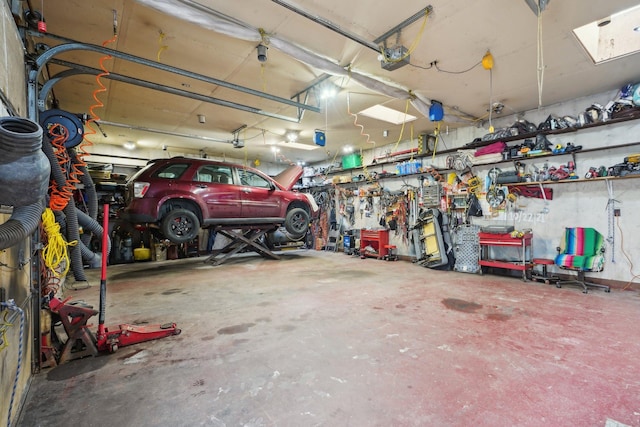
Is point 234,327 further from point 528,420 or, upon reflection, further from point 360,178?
point 360,178

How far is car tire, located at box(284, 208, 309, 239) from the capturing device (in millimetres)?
6559

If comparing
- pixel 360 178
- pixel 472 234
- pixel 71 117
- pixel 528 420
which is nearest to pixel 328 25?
pixel 71 117

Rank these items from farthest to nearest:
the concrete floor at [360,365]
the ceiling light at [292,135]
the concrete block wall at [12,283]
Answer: the ceiling light at [292,135]
the concrete floor at [360,365]
the concrete block wall at [12,283]

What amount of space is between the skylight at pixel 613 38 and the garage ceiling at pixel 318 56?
14 cm

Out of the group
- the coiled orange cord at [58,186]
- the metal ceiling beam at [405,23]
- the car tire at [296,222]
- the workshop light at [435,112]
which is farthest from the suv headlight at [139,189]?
the workshop light at [435,112]

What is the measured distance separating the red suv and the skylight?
536 cm

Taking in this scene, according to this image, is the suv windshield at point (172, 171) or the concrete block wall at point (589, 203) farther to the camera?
the suv windshield at point (172, 171)

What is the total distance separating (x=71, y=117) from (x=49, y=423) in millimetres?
2286

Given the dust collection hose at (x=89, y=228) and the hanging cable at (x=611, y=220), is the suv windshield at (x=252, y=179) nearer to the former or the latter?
the dust collection hose at (x=89, y=228)

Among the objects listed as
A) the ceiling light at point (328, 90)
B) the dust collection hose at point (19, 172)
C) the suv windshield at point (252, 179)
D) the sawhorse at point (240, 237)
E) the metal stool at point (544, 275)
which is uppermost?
the ceiling light at point (328, 90)

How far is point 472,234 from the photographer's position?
18.4ft

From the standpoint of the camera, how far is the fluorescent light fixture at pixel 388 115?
5.58 m

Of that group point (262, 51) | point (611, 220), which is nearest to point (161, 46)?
point (262, 51)

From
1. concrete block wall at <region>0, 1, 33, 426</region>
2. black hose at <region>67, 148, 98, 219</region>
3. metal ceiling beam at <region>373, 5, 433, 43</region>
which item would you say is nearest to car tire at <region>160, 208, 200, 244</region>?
black hose at <region>67, 148, 98, 219</region>
